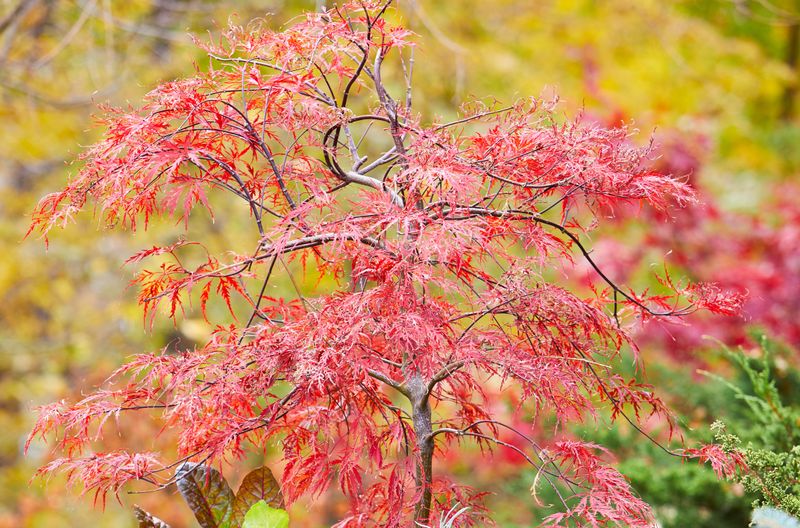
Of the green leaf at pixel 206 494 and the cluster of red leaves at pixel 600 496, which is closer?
the cluster of red leaves at pixel 600 496

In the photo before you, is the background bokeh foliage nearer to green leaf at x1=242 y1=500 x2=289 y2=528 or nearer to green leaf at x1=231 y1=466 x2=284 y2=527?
green leaf at x1=231 y1=466 x2=284 y2=527

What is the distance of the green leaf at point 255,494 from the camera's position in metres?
1.63

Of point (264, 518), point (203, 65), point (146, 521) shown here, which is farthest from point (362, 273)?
point (203, 65)

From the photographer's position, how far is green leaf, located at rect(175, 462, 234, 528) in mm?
1574

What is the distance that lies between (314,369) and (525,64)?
430 cm

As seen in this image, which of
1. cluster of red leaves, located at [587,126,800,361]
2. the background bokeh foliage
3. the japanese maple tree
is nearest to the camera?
the japanese maple tree

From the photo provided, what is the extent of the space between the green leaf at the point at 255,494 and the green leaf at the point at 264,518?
0.39 feet

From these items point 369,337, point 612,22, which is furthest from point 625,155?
point 612,22

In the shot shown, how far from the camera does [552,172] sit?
4.66 feet

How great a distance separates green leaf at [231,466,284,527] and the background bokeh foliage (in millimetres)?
2180

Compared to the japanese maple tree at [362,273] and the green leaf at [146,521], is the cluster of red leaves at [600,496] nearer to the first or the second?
the japanese maple tree at [362,273]

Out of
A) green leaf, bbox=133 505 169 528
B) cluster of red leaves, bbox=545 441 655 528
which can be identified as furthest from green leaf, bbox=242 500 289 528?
cluster of red leaves, bbox=545 441 655 528

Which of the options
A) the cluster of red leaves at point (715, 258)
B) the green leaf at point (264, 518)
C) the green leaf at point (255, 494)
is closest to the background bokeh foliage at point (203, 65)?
the cluster of red leaves at point (715, 258)

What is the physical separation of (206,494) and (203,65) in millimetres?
3433
